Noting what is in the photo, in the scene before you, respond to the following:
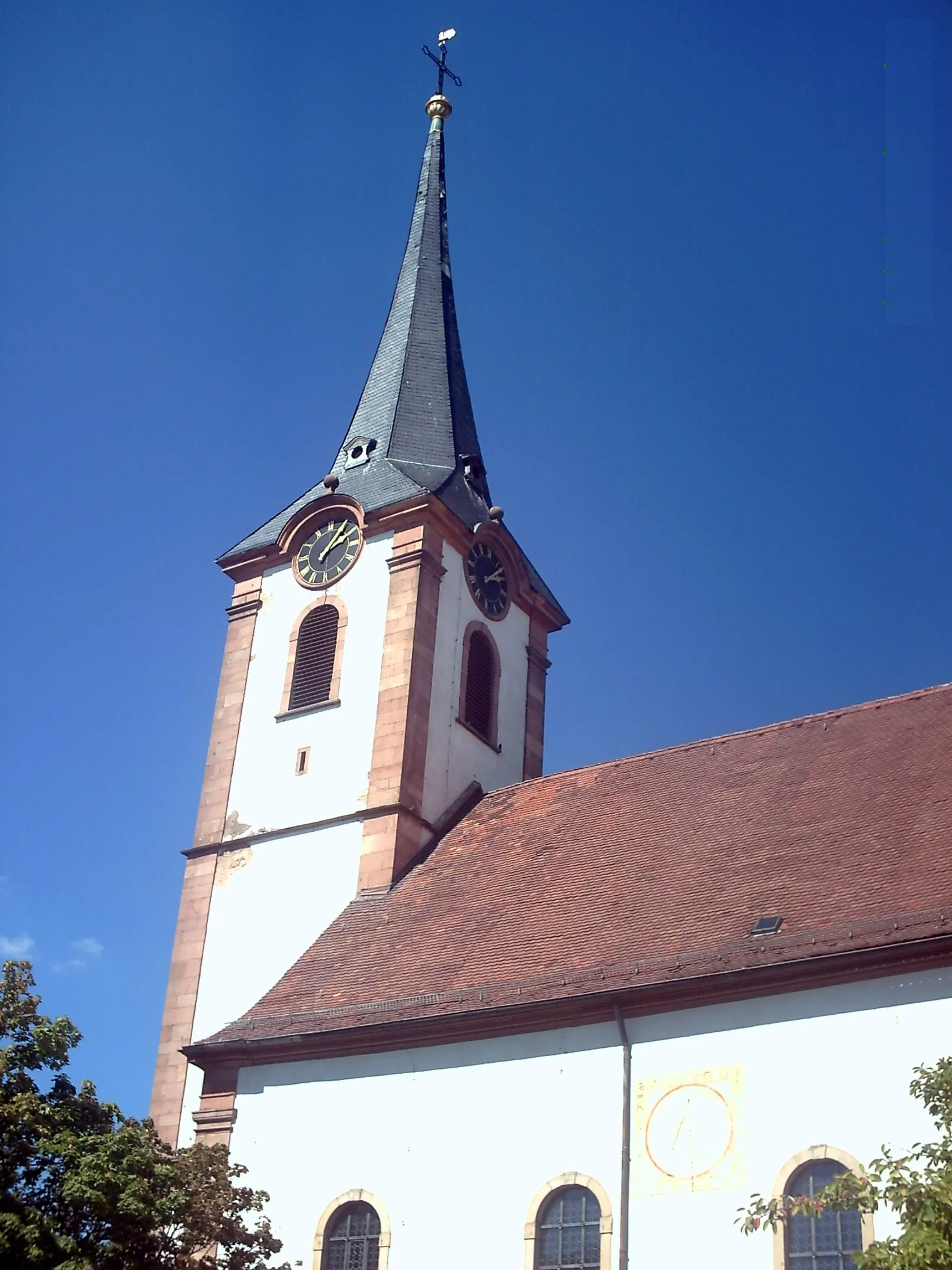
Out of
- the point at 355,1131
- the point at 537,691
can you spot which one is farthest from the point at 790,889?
the point at 537,691

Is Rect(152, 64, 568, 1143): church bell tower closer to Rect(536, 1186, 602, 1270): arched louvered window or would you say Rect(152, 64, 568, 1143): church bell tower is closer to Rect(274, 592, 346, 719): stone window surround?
Rect(274, 592, 346, 719): stone window surround

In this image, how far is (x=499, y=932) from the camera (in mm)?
20219

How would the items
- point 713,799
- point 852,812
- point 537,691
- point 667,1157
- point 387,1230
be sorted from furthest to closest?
point 537,691
point 713,799
point 852,812
point 387,1230
point 667,1157

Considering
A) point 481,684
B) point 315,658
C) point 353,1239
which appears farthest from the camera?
point 481,684

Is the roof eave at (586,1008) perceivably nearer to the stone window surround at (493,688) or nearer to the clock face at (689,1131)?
the clock face at (689,1131)

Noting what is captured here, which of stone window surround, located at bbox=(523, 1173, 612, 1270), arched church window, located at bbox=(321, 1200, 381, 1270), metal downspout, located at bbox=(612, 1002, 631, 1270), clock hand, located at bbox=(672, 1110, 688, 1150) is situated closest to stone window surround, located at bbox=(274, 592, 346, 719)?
arched church window, located at bbox=(321, 1200, 381, 1270)

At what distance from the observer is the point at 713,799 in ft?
70.4

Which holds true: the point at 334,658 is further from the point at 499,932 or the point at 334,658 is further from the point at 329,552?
the point at 499,932

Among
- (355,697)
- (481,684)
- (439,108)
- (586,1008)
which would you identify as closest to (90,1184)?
(586,1008)

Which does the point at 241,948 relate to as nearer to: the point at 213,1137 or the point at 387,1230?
the point at 213,1137

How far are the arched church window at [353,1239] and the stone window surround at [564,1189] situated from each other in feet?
6.59

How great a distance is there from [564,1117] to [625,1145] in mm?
855

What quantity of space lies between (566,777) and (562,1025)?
22.1 feet

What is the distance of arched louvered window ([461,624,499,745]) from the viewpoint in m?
27.1
